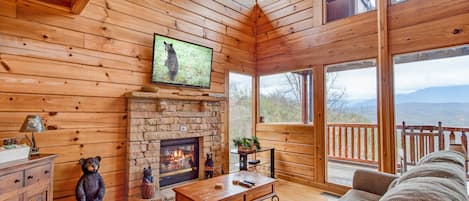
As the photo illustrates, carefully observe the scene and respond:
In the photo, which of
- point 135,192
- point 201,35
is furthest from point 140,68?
point 135,192

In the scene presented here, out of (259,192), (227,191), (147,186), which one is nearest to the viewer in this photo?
(227,191)

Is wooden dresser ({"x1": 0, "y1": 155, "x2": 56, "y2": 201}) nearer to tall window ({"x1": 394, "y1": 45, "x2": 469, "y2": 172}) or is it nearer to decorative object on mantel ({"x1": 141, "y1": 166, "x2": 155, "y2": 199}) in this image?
decorative object on mantel ({"x1": 141, "y1": 166, "x2": 155, "y2": 199})

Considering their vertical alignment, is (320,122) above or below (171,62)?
below

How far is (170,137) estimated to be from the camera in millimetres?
3488

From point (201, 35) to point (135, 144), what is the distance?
208 cm

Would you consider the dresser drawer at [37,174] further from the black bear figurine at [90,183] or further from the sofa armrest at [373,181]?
the sofa armrest at [373,181]

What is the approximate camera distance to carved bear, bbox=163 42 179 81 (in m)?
3.50

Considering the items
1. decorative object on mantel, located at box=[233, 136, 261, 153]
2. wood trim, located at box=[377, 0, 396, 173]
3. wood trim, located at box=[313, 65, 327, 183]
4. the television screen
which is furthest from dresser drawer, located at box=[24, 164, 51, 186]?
wood trim, located at box=[377, 0, 396, 173]

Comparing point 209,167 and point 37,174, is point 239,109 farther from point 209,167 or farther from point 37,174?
point 37,174

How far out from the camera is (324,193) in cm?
370

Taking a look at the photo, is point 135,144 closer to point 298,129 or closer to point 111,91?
point 111,91

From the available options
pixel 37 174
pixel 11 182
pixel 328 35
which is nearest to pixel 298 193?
pixel 328 35

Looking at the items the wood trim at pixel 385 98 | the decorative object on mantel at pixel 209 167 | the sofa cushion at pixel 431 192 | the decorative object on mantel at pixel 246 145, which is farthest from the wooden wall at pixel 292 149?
the sofa cushion at pixel 431 192

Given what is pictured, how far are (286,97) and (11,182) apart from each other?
12.9 feet
